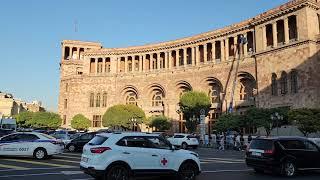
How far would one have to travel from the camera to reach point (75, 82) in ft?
204

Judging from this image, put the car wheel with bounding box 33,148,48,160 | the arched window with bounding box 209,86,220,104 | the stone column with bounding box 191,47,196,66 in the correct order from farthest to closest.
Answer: the stone column with bounding box 191,47,196,66, the arched window with bounding box 209,86,220,104, the car wheel with bounding box 33,148,48,160

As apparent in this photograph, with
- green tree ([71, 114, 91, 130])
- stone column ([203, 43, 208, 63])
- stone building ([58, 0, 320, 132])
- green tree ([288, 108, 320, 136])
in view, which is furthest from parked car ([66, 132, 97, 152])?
green tree ([71, 114, 91, 130])

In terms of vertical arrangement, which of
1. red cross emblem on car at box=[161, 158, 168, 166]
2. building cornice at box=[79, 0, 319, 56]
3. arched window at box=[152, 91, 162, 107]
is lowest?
red cross emblem on car at box=[161, 158, 168, 166]

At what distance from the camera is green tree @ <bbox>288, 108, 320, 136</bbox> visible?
29.3m

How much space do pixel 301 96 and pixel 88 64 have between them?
123ft

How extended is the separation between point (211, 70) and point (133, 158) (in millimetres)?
40463

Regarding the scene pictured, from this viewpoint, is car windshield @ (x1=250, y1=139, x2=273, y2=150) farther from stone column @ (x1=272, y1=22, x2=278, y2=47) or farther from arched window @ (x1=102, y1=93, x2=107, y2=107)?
arched window @ (x1=102, y1=93, x2=107, y2=107)

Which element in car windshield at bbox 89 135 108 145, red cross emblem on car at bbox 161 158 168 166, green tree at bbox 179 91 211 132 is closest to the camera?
car windshield at bbox 89 135 108 145

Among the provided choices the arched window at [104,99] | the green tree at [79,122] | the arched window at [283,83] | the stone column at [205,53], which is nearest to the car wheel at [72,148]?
the arched window at [283,83]

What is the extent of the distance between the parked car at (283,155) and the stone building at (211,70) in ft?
81.0

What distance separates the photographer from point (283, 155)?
13.2 metres

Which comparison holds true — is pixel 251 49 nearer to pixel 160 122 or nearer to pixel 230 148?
pixel 160 122

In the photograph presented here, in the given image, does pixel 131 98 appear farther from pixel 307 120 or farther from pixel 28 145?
pixel 28 145

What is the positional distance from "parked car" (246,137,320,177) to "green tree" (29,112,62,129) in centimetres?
5259
